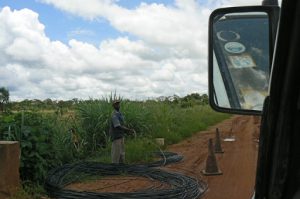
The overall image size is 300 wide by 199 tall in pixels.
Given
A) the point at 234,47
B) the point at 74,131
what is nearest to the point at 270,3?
the point at 234,47

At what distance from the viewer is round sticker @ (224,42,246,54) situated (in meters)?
1.70

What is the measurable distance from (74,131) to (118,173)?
326 cm

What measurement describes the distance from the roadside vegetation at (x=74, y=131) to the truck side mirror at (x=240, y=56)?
20.4 ft

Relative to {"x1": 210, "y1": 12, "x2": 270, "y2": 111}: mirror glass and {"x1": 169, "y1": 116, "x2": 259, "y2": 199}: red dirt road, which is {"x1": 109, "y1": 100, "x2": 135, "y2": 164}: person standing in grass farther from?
{"x1": 210, "y1": 12, "x2": 270, "y2": 111}: mirror glass

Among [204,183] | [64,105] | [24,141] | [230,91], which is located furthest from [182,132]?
[230,91]

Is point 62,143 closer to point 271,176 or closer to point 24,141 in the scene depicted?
point 24,141

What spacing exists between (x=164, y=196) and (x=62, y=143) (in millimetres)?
4724

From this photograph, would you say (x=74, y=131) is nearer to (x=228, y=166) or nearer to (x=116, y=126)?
(x=116, y=126)

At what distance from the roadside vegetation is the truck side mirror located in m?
6.22

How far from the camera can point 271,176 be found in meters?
1.61

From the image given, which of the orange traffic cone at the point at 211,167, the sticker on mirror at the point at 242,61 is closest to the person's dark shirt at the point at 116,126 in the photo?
the orange traffic cone at the point at 211,167

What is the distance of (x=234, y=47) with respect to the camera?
1.73 m

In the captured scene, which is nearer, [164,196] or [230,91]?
[230,91]

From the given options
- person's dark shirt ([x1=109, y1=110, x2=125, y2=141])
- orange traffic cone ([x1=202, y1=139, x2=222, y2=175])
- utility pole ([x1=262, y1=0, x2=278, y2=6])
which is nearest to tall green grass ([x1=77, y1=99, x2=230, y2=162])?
person's dark shirt ([x1=109, y1=110, x2=125, y2=141])
